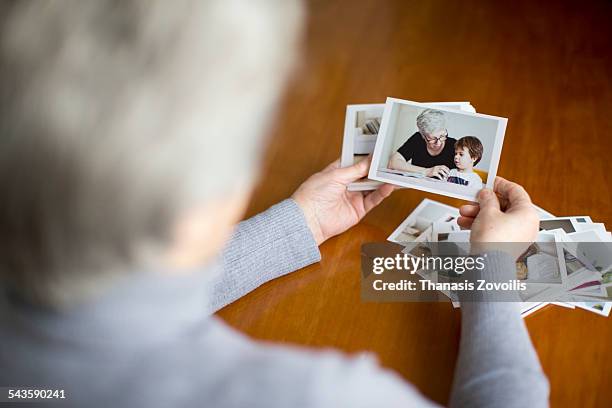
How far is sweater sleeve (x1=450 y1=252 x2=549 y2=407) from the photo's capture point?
0.93 meters

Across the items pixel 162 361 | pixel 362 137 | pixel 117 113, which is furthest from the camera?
pixel 362 137

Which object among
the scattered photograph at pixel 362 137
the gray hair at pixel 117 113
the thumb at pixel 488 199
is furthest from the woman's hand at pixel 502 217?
the gray hair at pixel 117 113

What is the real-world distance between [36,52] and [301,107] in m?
1.25

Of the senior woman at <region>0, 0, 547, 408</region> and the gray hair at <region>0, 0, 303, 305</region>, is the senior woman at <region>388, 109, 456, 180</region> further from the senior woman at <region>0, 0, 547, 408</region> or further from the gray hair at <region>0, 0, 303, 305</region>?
the gray hair at <region>0, 0, 303, 305</region>

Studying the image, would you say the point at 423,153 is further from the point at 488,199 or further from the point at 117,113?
the point at 117,113

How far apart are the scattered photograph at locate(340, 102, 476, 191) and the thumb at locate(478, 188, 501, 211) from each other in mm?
211

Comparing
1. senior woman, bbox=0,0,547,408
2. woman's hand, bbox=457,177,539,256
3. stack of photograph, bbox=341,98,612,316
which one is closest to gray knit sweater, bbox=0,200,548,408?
senior woman, bbox=0,0,547,408

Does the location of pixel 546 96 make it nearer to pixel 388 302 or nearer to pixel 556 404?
pixel 388 302

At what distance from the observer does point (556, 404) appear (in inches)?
41.0

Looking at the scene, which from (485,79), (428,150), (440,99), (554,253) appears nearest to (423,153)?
(428,150)

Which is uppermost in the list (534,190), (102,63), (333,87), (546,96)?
(333,87)

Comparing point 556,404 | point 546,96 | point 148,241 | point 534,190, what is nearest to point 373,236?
point 534,190

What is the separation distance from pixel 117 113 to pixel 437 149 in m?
0.94

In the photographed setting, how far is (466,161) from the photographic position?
4.39 feet
